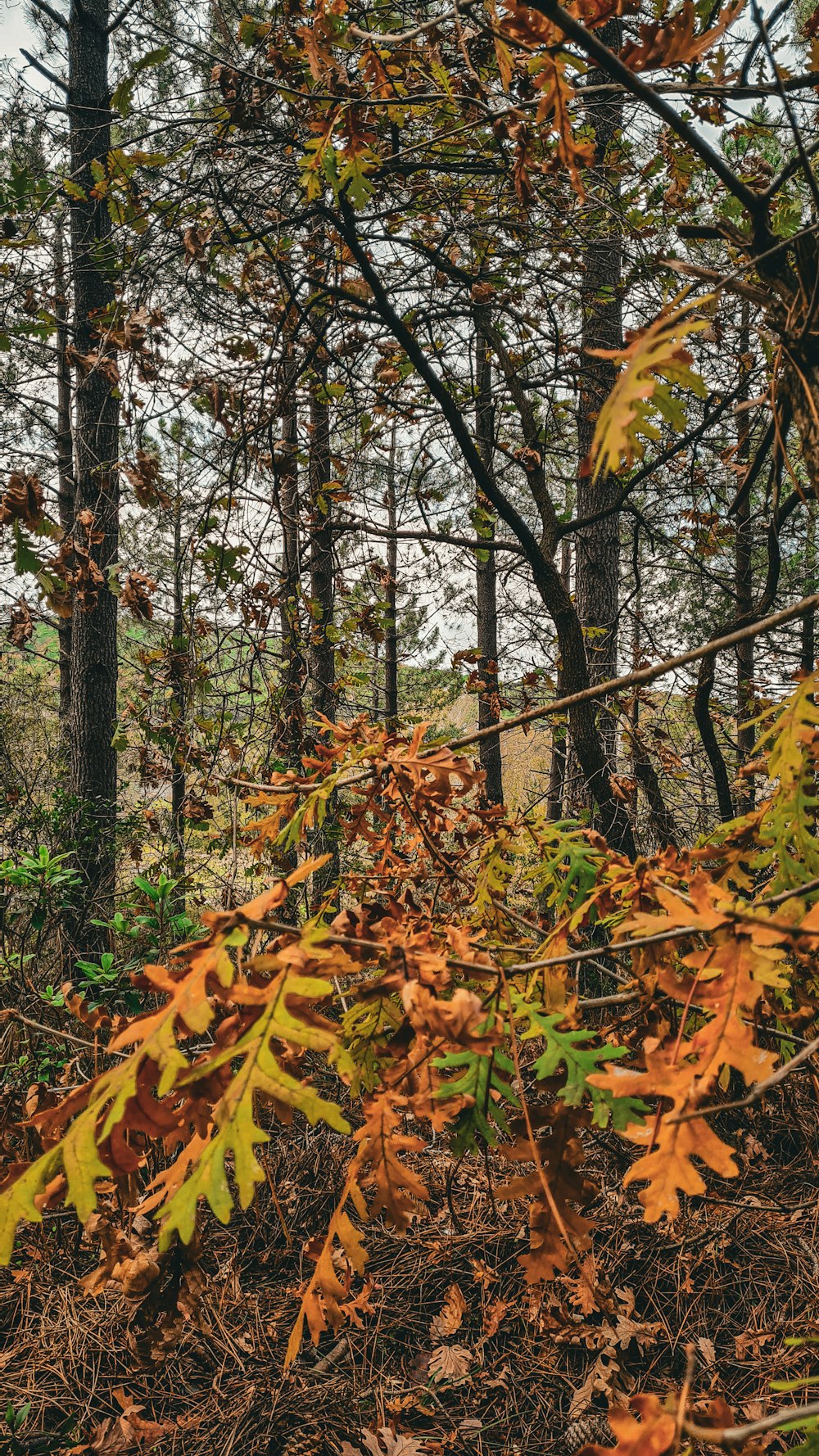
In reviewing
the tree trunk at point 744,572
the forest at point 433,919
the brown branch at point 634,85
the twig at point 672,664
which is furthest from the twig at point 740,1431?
the tree trunk at point 744,572

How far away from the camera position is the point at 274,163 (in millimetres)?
2240

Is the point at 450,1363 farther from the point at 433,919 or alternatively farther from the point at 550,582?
the point at 550,582

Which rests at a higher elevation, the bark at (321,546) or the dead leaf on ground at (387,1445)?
the bark at (321,546)

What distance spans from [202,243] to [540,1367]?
3667mm

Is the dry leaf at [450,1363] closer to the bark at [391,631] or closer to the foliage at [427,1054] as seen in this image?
the foliage at [427,1054]

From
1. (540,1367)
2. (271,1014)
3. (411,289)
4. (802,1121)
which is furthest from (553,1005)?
(411,289)

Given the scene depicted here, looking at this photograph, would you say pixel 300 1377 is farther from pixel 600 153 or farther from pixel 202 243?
pixel 600 153

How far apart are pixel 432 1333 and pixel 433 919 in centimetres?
167

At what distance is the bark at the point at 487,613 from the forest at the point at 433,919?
272mm

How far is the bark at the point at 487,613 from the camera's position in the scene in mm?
4059

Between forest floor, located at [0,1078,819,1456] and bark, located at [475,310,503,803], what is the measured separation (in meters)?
2.18

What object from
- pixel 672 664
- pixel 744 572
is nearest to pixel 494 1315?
pixel 672 664

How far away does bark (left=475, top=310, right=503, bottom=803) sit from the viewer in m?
4.06

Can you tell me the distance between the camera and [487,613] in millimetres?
9070
